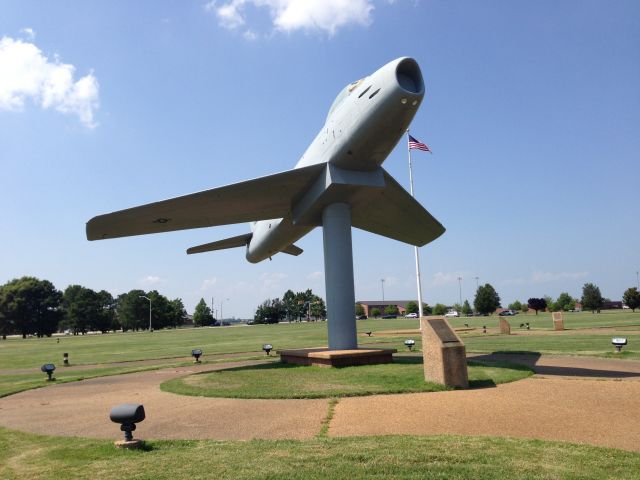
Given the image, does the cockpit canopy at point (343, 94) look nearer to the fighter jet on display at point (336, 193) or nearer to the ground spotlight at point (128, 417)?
the fighter jet on display at point (336, 193)

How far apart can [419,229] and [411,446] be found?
50.0 ft

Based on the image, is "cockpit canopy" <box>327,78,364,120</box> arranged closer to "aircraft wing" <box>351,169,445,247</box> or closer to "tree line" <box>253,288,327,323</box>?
"aircraft wing" <box>351,169,445,247</box>

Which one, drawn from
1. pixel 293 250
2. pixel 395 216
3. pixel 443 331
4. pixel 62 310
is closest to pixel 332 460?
pixel 443 331

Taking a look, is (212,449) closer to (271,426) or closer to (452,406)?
(271,426)

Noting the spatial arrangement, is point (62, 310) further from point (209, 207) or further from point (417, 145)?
point (209, 207)

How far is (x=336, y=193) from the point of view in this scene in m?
15.4

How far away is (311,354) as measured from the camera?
50.4 ft

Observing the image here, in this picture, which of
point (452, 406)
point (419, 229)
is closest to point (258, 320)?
point (419, 229)

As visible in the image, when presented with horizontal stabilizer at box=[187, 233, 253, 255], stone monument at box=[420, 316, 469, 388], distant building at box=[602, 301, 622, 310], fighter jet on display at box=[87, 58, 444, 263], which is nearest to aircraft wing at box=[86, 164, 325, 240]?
fighter jet on display at box=[87, 58, 444, 263]

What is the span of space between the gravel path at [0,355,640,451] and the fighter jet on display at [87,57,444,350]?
5.83m

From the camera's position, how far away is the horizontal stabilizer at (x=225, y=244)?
22686 millimetres

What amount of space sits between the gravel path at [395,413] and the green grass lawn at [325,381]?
19.8 inches

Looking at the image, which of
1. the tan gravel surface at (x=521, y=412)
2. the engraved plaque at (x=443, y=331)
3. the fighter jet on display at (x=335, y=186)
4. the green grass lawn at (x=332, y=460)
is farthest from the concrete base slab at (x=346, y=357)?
the green grass lawn at (x=332, y=460)

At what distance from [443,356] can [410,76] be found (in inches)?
319
